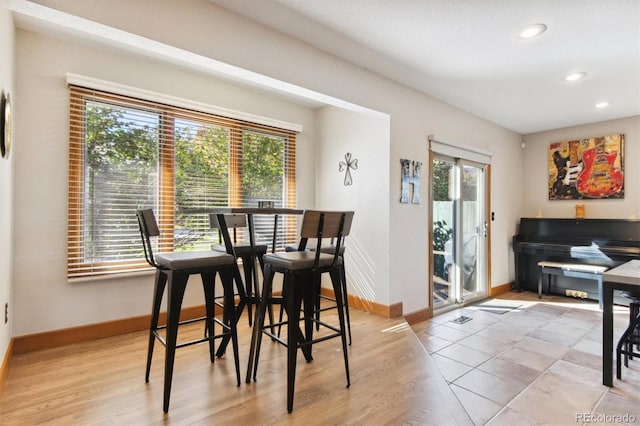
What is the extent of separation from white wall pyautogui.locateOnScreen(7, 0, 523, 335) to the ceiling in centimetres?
16

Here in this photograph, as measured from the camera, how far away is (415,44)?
266 cm

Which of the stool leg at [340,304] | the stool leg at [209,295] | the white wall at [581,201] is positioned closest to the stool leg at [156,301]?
the stool leg at [209,295]

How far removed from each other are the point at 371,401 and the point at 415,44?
2.61 m

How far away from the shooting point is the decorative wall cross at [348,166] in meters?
3.83

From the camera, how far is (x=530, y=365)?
2656mm

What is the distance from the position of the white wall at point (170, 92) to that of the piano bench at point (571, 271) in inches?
→ 91.6

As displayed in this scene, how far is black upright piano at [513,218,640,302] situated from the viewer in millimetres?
4402

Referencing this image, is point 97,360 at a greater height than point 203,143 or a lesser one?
lesser

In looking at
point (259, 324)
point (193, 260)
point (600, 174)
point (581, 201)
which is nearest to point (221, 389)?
point (259, 324)

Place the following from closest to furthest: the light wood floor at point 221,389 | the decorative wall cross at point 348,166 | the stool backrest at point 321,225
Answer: the light wood floor at point 221,389 → the stool backrest at point 321,225 → the decorative wall cross at point 348,166

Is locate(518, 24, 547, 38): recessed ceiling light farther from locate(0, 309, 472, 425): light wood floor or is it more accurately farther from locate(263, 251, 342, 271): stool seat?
locate(0, 309, 472, 425): light wood floor

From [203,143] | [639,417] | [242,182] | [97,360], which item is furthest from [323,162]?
[639,417]

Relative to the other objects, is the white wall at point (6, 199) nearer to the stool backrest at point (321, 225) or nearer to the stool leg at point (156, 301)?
the stool leg at point (156, 301)

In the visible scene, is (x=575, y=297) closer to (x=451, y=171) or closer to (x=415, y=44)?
(x=451, y=171)
